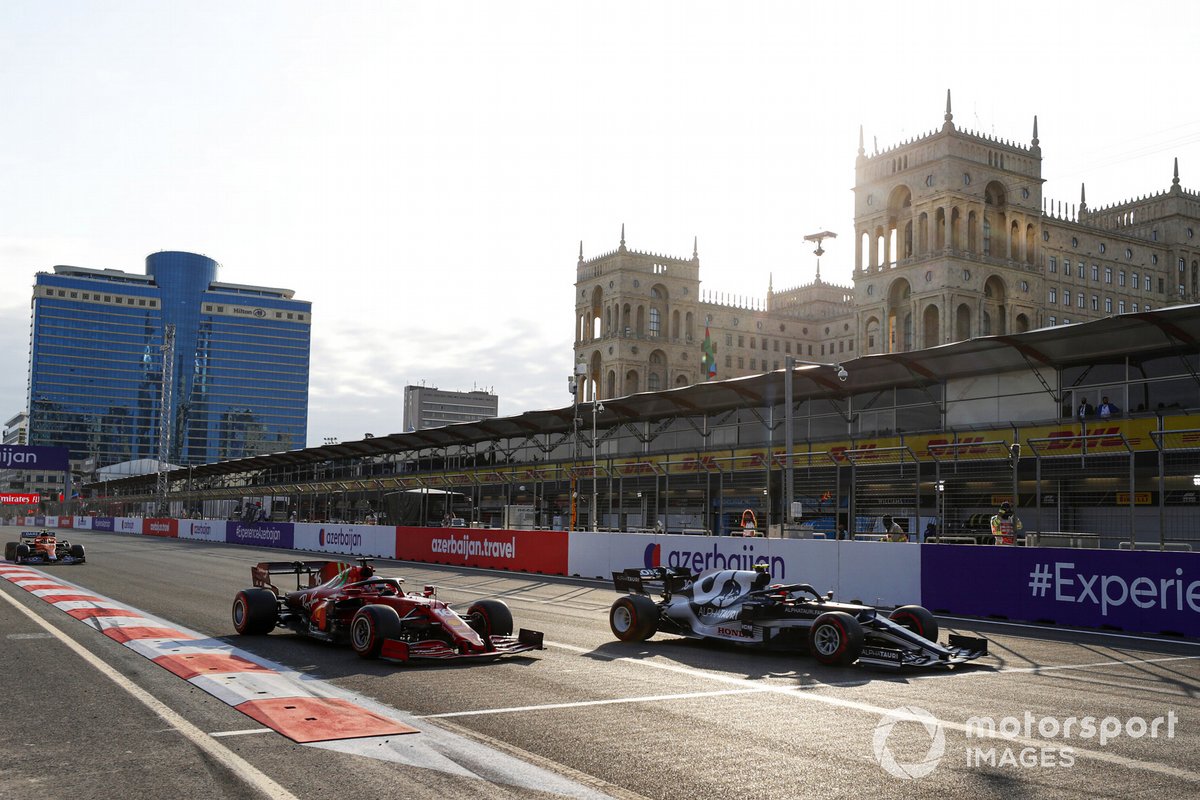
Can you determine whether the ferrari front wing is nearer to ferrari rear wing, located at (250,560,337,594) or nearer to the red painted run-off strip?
the red painted run-off strip

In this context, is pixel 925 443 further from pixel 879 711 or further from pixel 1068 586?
pixel 879 711

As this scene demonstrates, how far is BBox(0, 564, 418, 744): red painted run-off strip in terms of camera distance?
8328 mm

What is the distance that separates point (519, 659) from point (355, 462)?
7108 centimetres

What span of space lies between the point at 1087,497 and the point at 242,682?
824 inches

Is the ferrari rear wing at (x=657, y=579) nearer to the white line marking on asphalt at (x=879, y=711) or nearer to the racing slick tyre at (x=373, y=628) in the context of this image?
the white line marking on asphalt at (x=879, y=711)

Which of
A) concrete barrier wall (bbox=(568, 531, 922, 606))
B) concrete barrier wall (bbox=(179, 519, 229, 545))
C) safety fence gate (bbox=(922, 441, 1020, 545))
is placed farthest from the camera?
concrete barrier wall (bbox=(179, 519, 229, 545))

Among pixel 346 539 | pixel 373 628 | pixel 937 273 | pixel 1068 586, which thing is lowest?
pixel 346 539

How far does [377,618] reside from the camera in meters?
12.2

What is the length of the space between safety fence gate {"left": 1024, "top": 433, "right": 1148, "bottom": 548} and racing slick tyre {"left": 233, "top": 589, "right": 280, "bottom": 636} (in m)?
14.0

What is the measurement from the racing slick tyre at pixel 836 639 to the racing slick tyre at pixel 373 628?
16.5 ft

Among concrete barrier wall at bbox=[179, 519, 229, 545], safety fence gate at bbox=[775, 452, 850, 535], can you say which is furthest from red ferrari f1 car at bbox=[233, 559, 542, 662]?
concrete barrier wall at bbox=[179, 519, 229, 545]

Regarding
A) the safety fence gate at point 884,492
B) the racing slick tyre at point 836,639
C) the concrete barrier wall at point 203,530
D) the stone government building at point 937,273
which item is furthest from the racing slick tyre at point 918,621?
the stone government building at point 937,273

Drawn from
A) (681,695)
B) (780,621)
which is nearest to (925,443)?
(780,621)

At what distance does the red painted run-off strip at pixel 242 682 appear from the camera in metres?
8.33
